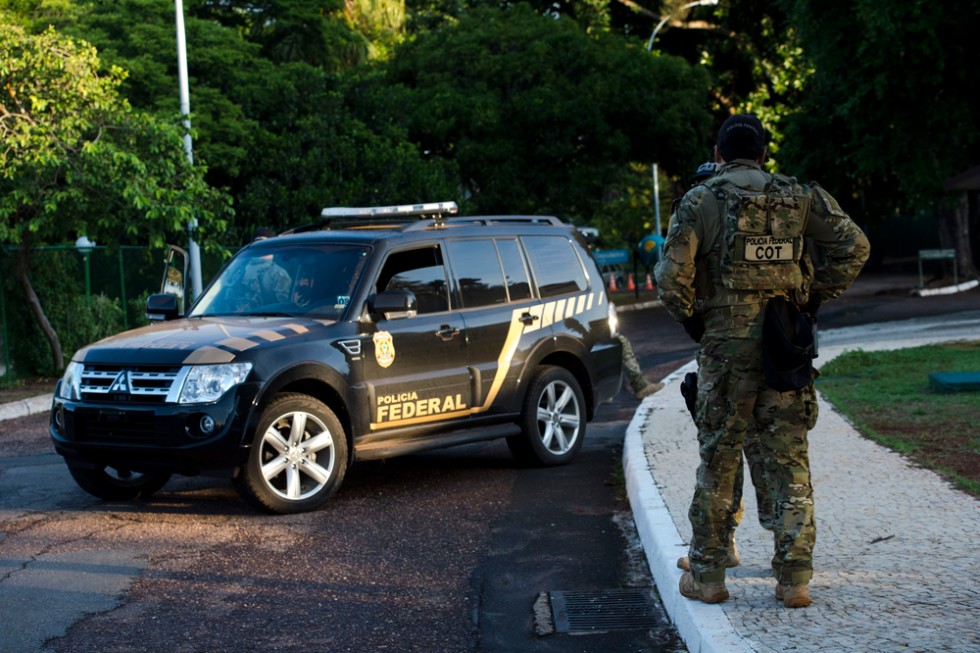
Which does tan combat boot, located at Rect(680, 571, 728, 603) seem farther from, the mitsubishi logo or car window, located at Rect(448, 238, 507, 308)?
car window, located at Rect(448, 238, 507, 308)

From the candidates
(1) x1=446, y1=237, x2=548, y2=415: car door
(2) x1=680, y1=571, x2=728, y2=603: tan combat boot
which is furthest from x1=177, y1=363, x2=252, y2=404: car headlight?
(2) x1=680, y1=571, x2=728, y2=603: tan combat boot

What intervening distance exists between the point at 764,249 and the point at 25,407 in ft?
40.7

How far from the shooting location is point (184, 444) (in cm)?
816

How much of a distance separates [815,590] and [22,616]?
3.54 meters

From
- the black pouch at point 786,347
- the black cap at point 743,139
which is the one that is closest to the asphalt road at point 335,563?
the black pouch at point 786,347

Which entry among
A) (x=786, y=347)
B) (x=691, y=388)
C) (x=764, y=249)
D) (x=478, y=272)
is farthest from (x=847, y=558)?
(x=478, y=272)

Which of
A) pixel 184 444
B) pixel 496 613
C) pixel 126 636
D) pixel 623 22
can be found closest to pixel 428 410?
pixel 184 444

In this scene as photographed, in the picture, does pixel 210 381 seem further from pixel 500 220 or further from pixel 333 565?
pixel 500 220

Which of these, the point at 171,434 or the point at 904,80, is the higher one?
the point at 904,80

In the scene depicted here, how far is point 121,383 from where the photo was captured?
8461 millimetres

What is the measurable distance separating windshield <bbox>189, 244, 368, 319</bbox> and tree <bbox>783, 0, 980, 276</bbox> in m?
21.3

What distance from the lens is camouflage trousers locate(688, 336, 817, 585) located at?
18.0 feet

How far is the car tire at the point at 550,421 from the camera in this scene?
10203mm

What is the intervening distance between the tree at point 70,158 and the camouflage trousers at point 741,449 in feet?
46.5
